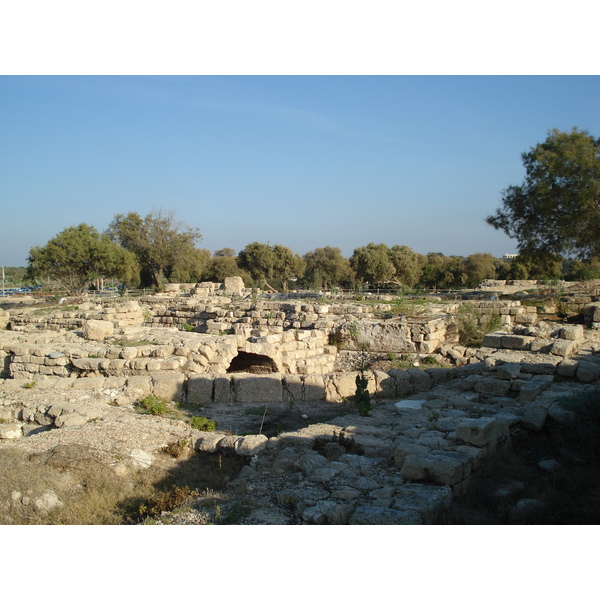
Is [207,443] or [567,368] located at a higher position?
[567,368]

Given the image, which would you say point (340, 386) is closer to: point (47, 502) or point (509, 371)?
point (509, 371)

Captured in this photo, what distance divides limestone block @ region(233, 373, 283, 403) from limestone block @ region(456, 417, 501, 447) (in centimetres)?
447

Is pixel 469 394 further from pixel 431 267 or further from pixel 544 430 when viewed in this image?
pixel 431 267

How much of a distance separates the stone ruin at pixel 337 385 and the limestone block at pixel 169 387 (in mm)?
28

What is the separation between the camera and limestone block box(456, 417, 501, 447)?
500cm

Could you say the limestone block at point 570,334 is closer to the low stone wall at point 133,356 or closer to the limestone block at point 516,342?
the limestone block at point 516,342

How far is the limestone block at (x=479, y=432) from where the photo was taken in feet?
16.4

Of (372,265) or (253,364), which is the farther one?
(372,265)

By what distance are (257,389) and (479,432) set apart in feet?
15.8

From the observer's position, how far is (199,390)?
28.9ft

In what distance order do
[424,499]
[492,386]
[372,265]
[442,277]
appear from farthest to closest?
[442,277]
[372,265]
[492,386]
[424,499]

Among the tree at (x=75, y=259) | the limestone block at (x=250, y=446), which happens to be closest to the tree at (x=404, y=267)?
the tree at (x=75, y=259)

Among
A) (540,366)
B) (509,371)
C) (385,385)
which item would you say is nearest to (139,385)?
(385,385)

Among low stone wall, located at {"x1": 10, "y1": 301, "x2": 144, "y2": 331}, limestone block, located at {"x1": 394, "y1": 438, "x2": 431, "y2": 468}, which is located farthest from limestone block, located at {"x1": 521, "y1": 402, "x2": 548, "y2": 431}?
low stone wall, located at {"x1": 10, "y1": 301, "x2": 144, "y2": 331}
